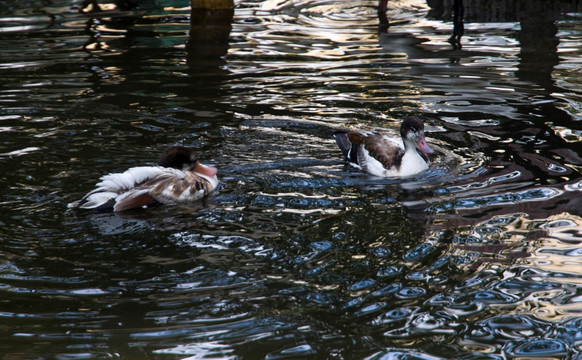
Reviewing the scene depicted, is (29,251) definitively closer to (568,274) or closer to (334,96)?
(568,274)

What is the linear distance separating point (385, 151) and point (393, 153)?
91mm

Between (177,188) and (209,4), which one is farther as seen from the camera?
(209,4)

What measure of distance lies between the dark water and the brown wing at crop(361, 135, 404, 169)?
24 cm

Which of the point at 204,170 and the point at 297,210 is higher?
the point at 204,170

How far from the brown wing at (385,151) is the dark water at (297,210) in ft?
0.79

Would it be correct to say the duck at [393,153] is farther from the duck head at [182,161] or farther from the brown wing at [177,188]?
the brown wing at [177,188]

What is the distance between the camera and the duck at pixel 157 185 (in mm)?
7000

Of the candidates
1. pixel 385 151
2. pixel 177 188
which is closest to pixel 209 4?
pixel 385 151

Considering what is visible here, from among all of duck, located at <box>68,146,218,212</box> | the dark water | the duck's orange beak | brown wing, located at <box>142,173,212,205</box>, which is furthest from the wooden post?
brown wing, located at <box>142,173,212,205</box>

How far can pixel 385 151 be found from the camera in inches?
322

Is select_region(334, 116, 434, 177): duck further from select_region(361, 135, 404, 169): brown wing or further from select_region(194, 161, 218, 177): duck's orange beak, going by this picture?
select_region(194, 161, 218, 177): duck's orange beak

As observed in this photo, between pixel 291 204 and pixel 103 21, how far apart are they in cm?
1130

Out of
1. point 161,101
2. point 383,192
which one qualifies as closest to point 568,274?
point 383,192

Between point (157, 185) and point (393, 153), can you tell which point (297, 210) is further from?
point (393, 153)
